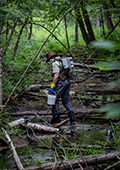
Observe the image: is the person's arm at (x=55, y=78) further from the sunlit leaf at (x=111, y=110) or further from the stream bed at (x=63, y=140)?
the sunlit leaf at (x=111, y=110)

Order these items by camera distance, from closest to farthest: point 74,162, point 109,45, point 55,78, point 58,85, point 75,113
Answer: point 109,45 → point 74,162 → point 55,78 → point 58,85 → point 75,113

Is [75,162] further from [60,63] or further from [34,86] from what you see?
[34,86]

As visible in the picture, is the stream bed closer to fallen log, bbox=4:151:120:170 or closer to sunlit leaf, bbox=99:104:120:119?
fallen log, bbox=4:151:120:170

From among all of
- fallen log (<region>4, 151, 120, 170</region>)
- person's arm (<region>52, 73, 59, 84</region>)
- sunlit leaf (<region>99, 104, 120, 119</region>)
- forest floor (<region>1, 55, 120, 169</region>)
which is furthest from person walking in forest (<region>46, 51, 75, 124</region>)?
sunlit leaf (<region>99, 104, 120, 119</region>)

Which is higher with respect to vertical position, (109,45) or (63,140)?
(109,45)

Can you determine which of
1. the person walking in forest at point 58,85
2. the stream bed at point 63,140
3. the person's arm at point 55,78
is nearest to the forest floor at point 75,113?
the stream bed at point 63,140

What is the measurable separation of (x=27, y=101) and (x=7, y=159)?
13.8ft

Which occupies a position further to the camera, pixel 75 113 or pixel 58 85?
pixel 75 113

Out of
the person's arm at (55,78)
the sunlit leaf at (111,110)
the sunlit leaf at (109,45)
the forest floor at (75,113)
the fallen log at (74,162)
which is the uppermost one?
the sunlit leaf at (109,45)

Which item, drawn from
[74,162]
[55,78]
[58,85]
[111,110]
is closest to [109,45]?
[111,110]

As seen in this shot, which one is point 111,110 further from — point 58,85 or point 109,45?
point 58,85

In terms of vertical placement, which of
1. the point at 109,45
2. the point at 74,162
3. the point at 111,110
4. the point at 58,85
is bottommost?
the point at 74,162

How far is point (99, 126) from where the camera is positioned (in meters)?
4.66

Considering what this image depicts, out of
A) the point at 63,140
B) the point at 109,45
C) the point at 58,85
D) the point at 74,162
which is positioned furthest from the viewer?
the point at 58,85
